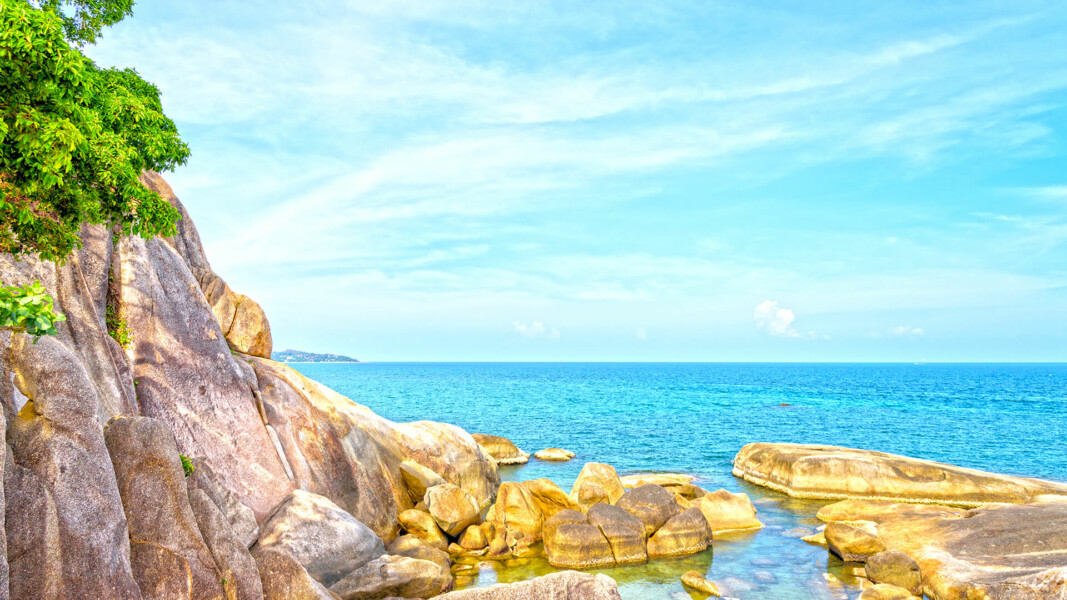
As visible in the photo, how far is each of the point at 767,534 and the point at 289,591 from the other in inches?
856

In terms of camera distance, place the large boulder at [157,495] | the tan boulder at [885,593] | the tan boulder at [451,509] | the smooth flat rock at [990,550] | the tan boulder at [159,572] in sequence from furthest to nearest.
Answer: the tan boulder at [451,509]
the tan boulder at [885,593]
the smooth flat rock at [990,550]
the large boulder at [157,495]
the tan boulder at [159,572]

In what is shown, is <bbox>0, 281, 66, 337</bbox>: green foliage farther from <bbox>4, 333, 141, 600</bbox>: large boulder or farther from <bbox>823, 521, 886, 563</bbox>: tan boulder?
<bbox>823, 521, 886, 563</bbox>: tan boulder

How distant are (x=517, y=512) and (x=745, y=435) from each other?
41494mm

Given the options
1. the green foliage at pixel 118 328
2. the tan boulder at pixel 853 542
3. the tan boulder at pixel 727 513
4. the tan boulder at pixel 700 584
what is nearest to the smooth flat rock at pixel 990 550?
the tan boulder at pixel 853 542

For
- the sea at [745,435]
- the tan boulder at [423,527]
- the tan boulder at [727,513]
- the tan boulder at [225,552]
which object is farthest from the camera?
the tan boulder at [727,513]

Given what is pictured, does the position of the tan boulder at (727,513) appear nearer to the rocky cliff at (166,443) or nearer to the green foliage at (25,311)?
the rocky cliff at (166,443)

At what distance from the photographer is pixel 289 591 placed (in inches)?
572

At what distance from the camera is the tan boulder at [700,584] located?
71.5ft

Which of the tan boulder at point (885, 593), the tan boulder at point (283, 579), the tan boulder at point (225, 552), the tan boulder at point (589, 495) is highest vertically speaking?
the tan boulder at point (225, 552)

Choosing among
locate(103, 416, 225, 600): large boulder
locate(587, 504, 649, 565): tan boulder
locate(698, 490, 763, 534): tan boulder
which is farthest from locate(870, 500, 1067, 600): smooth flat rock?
locate(103, 416, 225, 600): large boulder

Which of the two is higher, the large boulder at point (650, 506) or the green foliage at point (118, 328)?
the green foliage at point (118, 328)

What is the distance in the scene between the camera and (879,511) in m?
28.8

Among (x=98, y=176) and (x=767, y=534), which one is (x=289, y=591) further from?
(x=767, y=534)

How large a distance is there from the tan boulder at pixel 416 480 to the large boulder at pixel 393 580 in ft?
24.2
